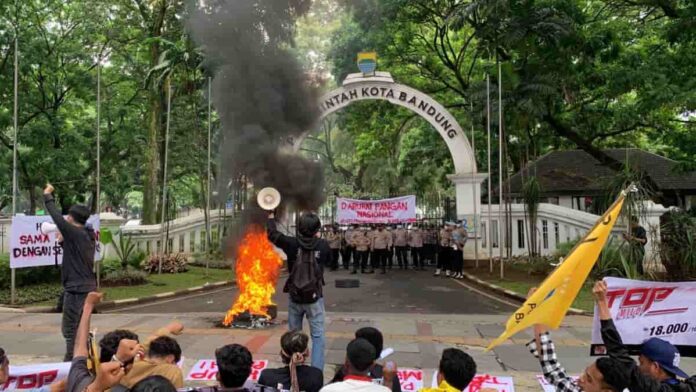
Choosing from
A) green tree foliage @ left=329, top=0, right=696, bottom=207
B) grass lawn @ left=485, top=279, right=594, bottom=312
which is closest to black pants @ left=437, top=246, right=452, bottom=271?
grass lawn @ left=485, top=279, right=594, bottom=312

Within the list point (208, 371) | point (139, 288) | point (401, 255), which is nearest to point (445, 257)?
point (401, 255)

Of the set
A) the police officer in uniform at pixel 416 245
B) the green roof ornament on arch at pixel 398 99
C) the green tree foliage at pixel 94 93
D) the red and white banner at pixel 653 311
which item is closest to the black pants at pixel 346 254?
the police officer in uniform at pixel 416 245

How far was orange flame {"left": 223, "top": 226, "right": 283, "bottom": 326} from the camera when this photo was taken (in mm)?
7656

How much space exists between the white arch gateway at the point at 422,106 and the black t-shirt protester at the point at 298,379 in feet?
40.5

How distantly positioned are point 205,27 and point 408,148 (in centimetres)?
1680

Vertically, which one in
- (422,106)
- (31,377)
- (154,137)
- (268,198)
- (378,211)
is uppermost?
(422,106)

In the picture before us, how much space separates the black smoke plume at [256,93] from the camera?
849cm

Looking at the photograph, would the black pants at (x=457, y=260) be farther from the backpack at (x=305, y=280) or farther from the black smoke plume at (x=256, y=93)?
the backpack at (x=305, y=280)

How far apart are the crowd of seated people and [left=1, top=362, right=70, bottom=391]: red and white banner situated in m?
0.78

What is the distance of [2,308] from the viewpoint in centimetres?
902

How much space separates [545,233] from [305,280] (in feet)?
39.2

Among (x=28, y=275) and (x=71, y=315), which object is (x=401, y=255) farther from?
(x=71, y=315)

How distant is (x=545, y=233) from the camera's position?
15.4 metres

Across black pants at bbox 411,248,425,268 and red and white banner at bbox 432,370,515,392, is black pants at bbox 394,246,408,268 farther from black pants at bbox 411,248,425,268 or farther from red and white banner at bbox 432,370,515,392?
red and white banner at bbox 432,370,515,392
